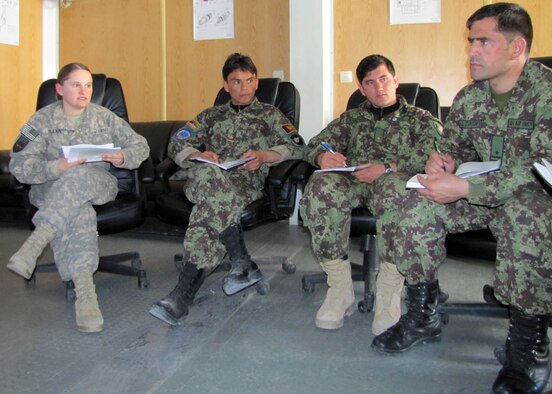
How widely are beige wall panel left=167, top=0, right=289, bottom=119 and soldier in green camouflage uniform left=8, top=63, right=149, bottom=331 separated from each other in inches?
73.9

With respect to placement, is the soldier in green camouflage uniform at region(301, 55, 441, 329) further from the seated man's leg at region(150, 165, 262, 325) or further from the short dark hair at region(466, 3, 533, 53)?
the short dark hair at region(466, 3, 533, 53)

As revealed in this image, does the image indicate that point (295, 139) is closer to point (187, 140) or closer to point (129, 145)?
point (187, 140)

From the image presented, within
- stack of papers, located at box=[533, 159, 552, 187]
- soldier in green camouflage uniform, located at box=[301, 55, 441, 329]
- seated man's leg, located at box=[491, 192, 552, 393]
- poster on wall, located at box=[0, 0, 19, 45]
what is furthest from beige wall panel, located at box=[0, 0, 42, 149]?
stack of papers, located at box=[533, 159, 552, 187]

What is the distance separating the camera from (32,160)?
2.16 m

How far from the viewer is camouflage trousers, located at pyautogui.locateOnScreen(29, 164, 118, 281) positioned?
6.59 feet


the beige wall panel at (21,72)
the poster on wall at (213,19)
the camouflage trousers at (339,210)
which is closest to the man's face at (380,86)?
the camouflage trousers at (339,210)

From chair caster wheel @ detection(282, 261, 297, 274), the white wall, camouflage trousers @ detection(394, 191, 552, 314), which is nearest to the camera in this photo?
camouflage trousers @ detection(394, 191, 552, 314)

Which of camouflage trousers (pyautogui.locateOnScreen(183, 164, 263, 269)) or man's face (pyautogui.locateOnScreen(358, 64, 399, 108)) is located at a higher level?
man's face (pyautogui.locateOnScreen(358, 64, 399, 108))

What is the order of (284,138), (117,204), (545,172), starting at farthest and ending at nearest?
(284,138) → (117,204) → (545,172)

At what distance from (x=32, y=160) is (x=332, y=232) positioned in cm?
125

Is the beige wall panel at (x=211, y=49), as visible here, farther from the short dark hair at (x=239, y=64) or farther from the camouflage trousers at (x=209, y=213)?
the camouflage trousers at (x=209, y=213)

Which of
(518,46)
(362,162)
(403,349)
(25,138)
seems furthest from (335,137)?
(25,138)

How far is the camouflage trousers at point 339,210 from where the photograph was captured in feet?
6.00

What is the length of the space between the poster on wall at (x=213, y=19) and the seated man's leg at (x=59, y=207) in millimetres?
2365
